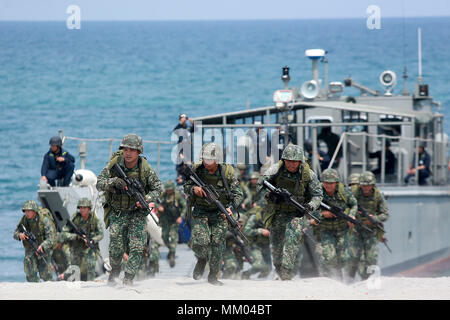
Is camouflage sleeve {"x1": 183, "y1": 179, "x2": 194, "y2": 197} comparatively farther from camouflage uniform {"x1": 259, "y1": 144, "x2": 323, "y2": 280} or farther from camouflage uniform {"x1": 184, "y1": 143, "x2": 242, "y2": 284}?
camouflage uniform {"x1": 259, "y1": 144, "x2": 323, "y2": 280}

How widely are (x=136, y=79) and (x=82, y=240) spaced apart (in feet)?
176

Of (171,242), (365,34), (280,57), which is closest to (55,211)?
(171,242)

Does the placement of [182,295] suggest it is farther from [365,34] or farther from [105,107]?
[365,34]

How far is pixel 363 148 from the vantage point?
19594 mm

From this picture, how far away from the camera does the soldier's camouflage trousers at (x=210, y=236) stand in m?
12.3

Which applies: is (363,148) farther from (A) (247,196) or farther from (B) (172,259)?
(B) (172,259)

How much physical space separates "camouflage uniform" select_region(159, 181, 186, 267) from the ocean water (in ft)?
41.9

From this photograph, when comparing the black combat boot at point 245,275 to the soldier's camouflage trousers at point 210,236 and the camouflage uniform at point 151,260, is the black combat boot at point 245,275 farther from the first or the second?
the soldier's camouflage trousers at point 210,236

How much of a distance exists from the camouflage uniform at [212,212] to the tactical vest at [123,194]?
59cm

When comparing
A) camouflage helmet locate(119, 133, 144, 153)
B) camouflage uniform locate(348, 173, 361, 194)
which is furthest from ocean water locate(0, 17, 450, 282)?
camouflage helmet locate(119, 133, 144, 153)

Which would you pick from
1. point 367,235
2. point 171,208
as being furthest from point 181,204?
→ point 367,235

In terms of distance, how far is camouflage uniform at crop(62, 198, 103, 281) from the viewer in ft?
54.7

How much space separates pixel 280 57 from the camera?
3022 inches
